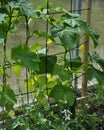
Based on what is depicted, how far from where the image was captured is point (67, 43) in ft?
5.99

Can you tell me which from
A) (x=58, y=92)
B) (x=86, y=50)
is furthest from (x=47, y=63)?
(x=86, y=50)

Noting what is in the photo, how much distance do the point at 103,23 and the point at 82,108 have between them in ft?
3.52

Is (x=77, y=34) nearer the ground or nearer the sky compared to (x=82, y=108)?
nearer the sky

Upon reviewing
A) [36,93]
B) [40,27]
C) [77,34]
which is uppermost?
[77,34]

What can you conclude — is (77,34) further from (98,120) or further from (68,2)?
(68,2)

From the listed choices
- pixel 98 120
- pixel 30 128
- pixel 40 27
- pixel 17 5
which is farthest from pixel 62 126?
pixel 40 27

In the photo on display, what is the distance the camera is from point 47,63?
6.76 ft

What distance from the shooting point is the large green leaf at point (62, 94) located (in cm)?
204

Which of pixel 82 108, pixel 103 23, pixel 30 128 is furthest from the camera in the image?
pixel 103 23

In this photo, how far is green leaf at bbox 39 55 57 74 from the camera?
2.06 meters

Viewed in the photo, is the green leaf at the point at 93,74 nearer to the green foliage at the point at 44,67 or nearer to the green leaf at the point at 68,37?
the green foliage at the point at 44,67

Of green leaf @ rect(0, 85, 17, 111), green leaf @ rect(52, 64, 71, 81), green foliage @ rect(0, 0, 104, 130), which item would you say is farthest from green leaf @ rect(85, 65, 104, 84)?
green leaf @ rect(0, 85, 17, 111)

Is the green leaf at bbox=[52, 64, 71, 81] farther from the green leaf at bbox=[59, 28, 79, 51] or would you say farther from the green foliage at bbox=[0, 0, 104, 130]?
the green leaf at bbox=[59, 28, 79, 51]

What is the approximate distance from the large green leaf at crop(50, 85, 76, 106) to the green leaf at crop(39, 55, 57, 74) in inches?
4.0
